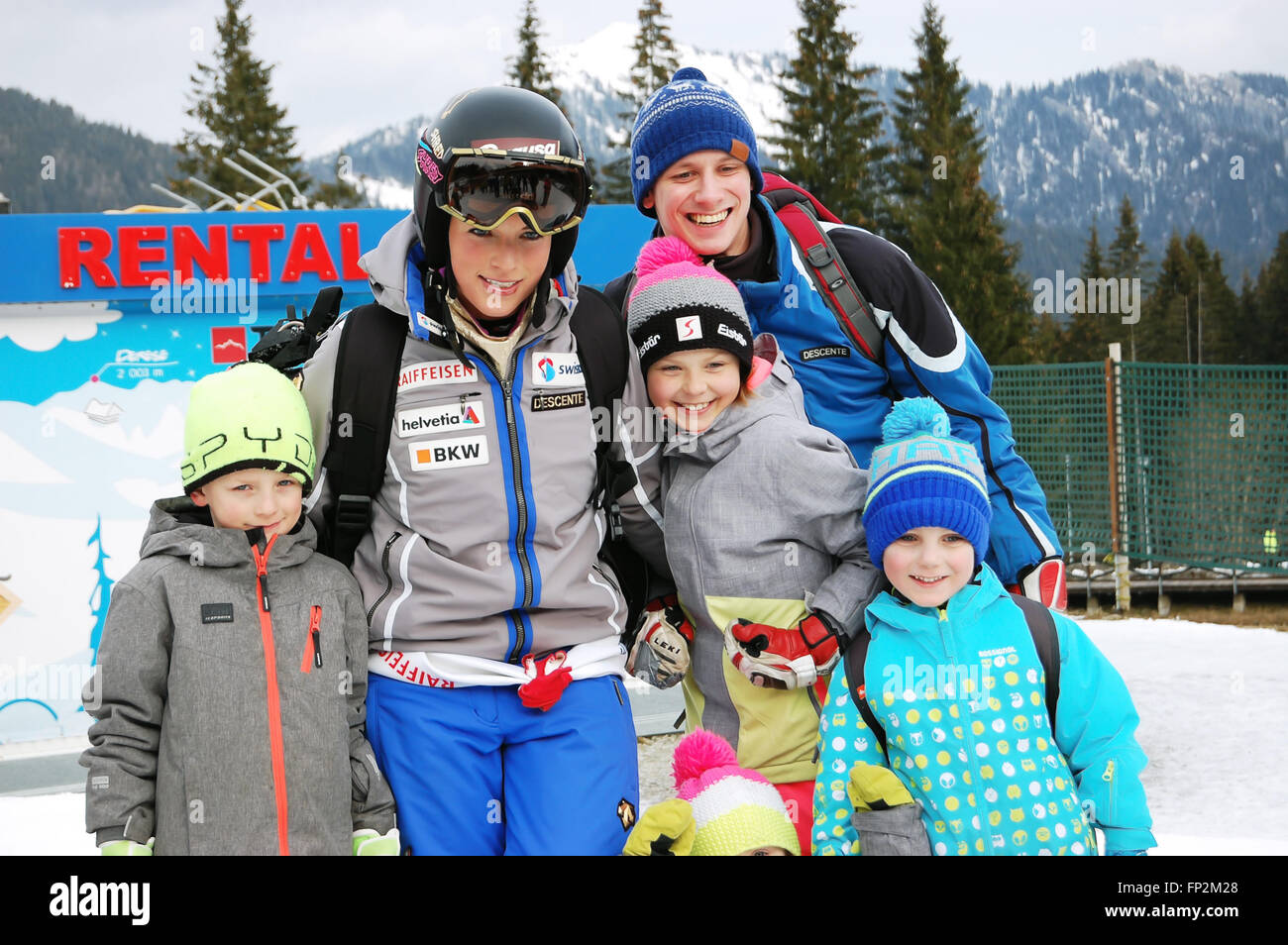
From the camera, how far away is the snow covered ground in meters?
5.31

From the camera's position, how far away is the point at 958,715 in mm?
2488

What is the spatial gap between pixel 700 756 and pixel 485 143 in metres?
1.64

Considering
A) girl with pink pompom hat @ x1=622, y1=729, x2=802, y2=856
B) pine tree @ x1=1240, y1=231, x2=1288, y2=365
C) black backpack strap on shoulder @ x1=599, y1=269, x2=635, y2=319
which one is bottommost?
girl with pink pompom hat @ x1=622, y1=729, x2=802, y2=856

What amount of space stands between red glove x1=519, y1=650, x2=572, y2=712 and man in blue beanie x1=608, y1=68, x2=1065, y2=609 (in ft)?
3.63

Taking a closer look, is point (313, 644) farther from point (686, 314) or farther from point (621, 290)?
point (621, 290)

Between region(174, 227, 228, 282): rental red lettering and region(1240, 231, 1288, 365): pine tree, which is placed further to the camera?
region(1240, 231, 1288, 365): pine tree

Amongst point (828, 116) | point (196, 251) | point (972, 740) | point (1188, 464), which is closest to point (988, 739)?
point (972, 740)

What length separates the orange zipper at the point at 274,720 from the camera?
7.98ft

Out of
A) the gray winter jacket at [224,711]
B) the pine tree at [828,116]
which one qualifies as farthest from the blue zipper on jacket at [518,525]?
the pine tree at [828,116]

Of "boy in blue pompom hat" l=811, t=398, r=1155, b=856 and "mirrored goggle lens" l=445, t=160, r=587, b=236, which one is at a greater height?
"mirrored goggle lens" l=445, t=160, r=587, b=236

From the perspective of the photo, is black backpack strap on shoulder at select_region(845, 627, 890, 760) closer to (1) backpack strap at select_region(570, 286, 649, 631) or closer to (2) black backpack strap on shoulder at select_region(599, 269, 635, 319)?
(1) backpack strap at select_region(570, 286, 649, 631)

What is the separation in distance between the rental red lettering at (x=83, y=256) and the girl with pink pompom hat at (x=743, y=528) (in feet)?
23.0
